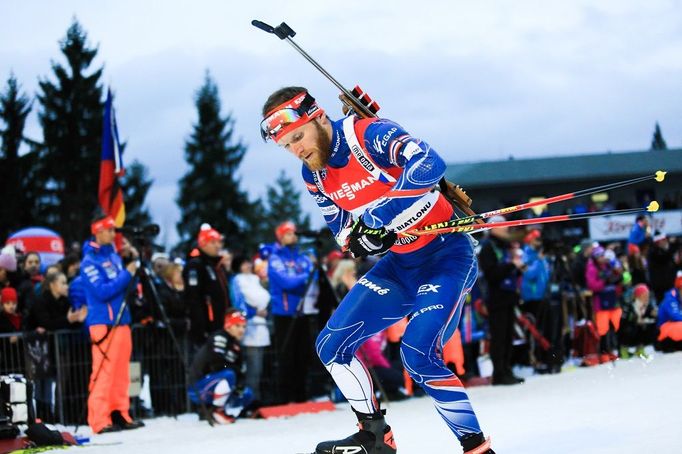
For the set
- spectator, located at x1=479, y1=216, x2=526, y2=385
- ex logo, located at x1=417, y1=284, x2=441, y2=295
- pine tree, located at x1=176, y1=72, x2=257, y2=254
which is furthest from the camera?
pine tree, located at x1=176, y1=72, x2=257, y2=254

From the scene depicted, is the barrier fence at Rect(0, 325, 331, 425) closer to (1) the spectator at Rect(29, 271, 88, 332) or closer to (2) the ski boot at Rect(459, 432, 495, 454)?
(1) the spectator at Rect(29, 271, 88, 332)

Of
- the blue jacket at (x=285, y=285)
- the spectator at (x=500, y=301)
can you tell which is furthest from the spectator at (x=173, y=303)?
the spectator at (x=500, y=301)

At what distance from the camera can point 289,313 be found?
947cm

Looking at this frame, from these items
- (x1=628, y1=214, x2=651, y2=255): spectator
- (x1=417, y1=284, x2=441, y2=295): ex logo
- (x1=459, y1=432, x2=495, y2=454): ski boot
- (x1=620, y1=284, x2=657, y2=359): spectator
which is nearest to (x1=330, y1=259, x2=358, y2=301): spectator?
(x1=620, y1=284, x2=657, y2=359): spectator

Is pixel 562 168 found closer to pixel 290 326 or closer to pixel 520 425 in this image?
pixel 290 326

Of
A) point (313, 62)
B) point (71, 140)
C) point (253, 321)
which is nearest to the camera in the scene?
point (313, 62)

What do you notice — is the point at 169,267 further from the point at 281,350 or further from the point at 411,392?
the point at 411,392

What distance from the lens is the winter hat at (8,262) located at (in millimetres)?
8875

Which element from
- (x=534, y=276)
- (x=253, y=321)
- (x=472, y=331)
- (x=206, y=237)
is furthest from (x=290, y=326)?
(x=534, y=276)

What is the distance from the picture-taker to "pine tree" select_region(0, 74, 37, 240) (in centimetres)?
2612

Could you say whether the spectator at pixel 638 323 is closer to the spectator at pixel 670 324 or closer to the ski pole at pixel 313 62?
the spectator at pixel 670 324

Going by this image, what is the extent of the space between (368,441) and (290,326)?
464 centimetres

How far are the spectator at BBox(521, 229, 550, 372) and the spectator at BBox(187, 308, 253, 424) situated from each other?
4.25 metres

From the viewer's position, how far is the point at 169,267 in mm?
10336
